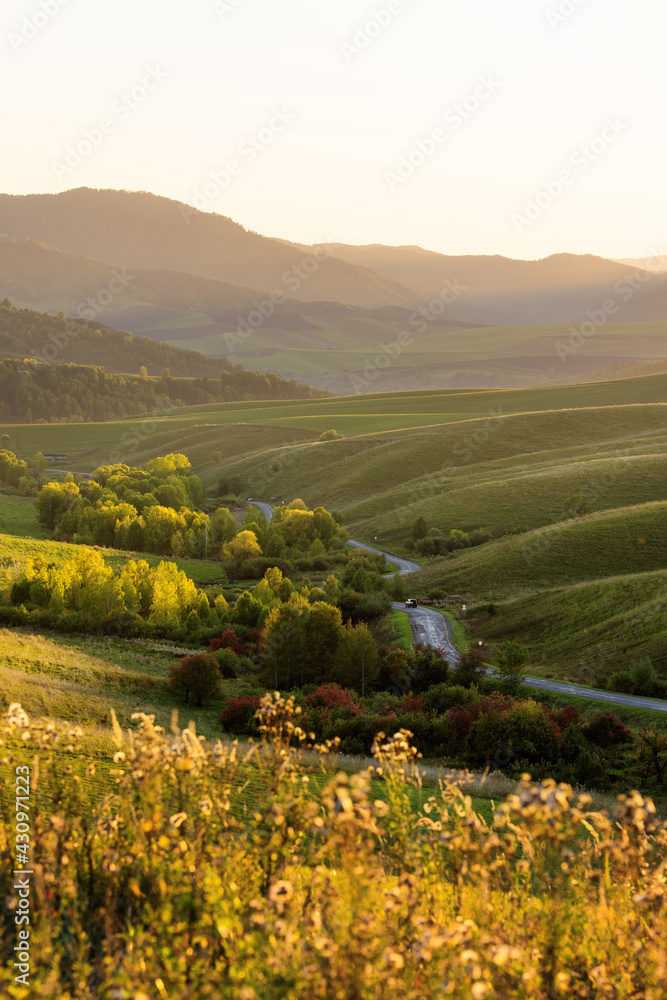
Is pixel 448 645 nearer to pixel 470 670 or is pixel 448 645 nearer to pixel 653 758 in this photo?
pixel 470 670

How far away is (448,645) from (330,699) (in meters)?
18.3

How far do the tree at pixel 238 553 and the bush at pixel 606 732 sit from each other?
5891 cm

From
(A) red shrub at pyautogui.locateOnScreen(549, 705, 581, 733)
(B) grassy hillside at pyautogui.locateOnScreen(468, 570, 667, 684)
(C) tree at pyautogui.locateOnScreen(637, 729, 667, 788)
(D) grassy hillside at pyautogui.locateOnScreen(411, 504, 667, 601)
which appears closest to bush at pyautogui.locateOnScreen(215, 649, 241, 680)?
(B) grassy hillside at pyautogui.locateOnScreen(468, 570, 667, 684)

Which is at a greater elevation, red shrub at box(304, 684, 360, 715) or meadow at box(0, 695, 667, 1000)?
meadow at box(0, 695, 667, 1000)

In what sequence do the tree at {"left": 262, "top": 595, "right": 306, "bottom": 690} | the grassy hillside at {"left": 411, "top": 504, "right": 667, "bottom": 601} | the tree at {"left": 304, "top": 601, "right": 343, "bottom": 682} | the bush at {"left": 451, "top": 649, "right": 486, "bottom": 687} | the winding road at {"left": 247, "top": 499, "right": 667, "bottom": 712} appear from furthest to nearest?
the grassy hillside at {"left": 411, "top": 504, "right": 667, "bottom": 601}
the tree at {"left": 304, "top": 601, "right": 343, "bottom": 682}
the tree at {"left": 262, "top": 595, "right": 306, "bottom": 690}
the bush at {"left": 451, "top": 649, "right": 486, "bottom": 687}
the winding road at {"left": 247, "top": 499, "right": 667, "bottom": 712}

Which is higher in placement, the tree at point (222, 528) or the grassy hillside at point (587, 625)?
the tree at point (222, 528)

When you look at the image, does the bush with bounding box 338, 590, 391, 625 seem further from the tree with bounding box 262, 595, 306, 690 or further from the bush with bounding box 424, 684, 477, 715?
the bush with bounding box 424, 684, 477, 715

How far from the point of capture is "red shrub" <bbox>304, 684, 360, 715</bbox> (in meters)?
37.7

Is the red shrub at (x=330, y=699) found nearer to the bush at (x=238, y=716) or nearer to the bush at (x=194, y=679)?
the bush at (x=238, y=716)

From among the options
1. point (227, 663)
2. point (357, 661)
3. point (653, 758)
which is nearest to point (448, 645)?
point (357, 661)

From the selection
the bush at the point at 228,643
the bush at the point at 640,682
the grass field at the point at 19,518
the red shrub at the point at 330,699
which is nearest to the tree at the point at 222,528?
the grass field at the point at 19,518

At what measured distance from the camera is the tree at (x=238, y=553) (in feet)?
287

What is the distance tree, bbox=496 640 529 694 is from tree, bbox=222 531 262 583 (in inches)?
1959

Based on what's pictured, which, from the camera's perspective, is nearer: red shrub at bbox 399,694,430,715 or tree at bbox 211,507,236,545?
red shrub at bbox 399,694,430,715
